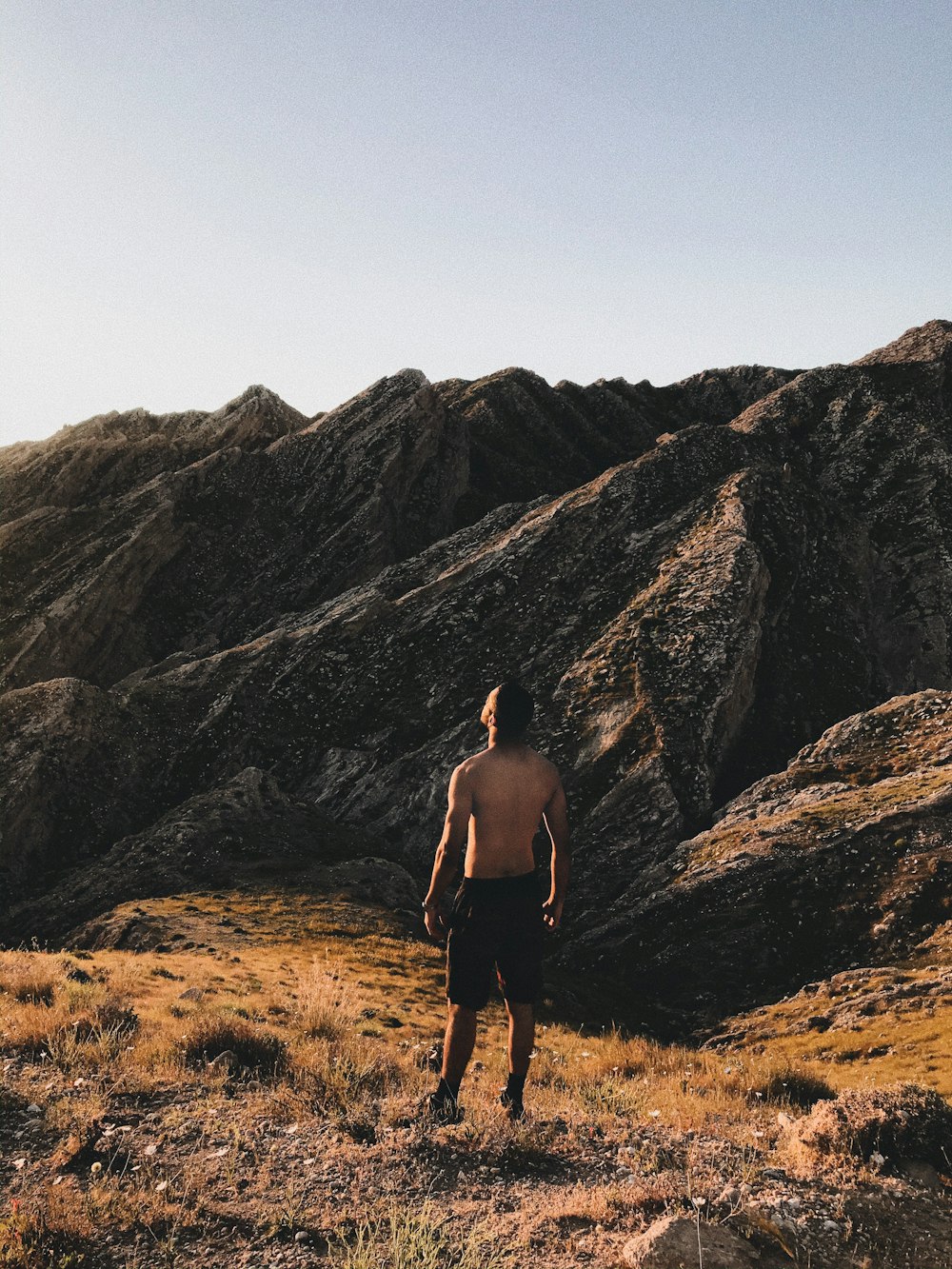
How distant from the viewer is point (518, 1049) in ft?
24.7

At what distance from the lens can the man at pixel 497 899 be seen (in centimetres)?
736

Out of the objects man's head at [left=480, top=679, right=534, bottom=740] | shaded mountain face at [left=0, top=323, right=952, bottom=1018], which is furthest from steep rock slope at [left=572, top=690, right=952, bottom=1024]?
man's head at [left=480, top=679, right=534, bottom=740]

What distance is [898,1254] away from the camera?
17.1ft

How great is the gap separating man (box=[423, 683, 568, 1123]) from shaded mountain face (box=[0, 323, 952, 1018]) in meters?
17.1

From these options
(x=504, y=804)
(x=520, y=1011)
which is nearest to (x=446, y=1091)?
(x=520, y=1011)

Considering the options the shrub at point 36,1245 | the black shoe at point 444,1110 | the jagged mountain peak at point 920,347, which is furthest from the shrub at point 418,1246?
the jagged mountain peak at point 920,347

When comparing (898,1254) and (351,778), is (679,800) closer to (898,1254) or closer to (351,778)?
(351,778)

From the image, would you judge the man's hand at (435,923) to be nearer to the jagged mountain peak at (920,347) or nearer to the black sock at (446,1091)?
the black sock at (446,1091)

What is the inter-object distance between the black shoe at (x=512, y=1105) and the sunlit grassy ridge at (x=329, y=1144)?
4.5 inches

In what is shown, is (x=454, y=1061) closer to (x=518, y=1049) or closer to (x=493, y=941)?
(x=518, y=1049)

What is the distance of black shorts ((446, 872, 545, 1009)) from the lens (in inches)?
289

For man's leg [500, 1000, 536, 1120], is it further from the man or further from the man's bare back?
the man's bare back

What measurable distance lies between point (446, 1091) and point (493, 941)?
1.61m

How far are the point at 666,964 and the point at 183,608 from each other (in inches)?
2154
